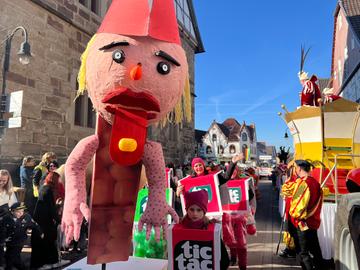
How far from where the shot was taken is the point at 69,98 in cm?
739

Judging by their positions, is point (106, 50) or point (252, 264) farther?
point (252, 264)

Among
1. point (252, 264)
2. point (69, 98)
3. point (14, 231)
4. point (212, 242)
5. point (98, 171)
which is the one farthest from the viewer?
point (69, 98)

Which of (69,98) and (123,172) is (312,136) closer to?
(123,172)

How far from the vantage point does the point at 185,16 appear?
49.9ft

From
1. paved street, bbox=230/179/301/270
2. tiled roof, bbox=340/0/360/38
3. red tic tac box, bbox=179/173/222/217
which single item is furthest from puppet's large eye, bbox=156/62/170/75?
tiled roof, bbox=340/0/360/38

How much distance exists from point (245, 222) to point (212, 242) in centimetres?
175

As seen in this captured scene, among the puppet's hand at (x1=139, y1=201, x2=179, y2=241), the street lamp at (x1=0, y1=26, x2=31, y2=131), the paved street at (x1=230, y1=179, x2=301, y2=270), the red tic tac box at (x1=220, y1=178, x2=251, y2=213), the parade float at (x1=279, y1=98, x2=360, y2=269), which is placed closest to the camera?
the puppet's hand at (x1=139, y1=201, x2=179, y2=241)

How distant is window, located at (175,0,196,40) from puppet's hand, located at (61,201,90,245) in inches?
525

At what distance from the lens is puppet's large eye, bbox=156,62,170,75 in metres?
1.76

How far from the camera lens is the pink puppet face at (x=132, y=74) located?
1.69 metres

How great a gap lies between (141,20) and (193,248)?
185 cm

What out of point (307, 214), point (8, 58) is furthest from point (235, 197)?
point (8, 58)

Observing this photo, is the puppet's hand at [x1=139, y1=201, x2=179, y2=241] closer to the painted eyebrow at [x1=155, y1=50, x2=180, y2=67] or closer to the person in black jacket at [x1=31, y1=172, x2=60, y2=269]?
the painted eyebrow at [x1=155, y1=50, x2=180, y2=67]

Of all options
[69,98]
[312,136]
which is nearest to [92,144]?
[312,136]
